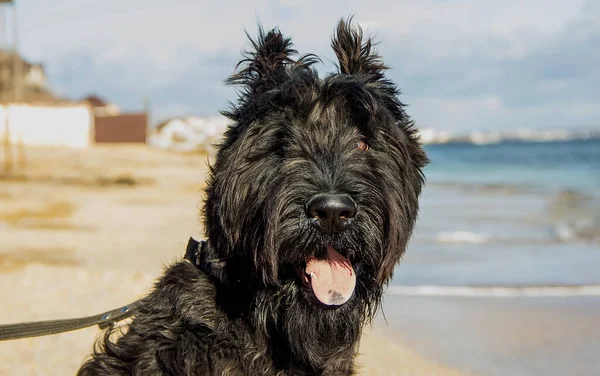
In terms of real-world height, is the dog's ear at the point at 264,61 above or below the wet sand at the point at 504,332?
above

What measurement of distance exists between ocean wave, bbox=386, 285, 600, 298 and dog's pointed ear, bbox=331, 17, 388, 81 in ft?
21.0

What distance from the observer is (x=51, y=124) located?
42719 millimetres

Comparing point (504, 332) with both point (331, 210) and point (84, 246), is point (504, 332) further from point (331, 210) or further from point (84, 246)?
point (84, 246)

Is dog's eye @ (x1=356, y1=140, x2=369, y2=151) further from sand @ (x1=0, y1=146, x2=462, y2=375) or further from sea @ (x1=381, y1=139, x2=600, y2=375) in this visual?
sand @ (x1=0, y1=146, x2=462, y2=375)

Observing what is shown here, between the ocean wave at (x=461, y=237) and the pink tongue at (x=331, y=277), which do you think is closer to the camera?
the pink tongue at (x=331, y=277)

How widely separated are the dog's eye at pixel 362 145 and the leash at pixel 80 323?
0.83m

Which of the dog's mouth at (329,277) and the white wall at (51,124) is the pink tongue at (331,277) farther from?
the white wall at (51,124)

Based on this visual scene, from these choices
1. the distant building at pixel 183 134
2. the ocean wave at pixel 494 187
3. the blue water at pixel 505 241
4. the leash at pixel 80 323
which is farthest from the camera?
the distant building at pixel 183 134

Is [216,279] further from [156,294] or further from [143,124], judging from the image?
[143,124]

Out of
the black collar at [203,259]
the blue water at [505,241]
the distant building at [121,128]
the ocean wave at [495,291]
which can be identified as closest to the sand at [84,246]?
the black collar at [203,259]

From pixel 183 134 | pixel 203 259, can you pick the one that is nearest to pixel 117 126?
pixel 183 134

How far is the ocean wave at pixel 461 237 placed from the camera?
1487 centimetres

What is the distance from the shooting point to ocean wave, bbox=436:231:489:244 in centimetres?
1487

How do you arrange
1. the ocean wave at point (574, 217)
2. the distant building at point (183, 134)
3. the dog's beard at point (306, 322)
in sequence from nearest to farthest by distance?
the dog's beard at point (306, 322) < the ocean wave at point (574, 217) < the distant building at point (183, 134)
